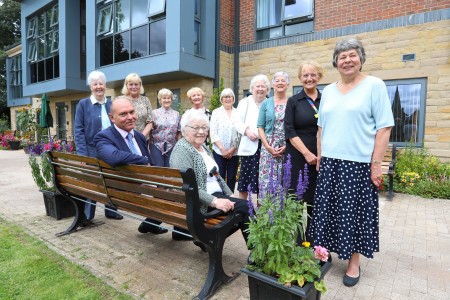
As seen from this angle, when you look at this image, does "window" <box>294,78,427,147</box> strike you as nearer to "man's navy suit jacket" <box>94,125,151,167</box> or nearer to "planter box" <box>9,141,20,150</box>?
"man's navy suit jacket" <box>94,125,151,167</box>

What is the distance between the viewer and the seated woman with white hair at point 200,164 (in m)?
2.44

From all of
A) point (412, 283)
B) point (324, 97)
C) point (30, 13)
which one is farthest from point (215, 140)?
point (30, 13)

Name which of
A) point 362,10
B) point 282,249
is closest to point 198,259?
point 282,249

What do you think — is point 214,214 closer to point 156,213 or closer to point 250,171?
point 156,213

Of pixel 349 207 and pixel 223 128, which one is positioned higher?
pixel 223 128

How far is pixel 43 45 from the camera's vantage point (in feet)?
48.9

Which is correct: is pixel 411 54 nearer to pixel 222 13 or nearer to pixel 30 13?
pixel 222 13

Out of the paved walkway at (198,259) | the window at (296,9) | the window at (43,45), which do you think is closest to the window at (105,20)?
the window at (43,45)

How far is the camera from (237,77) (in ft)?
30.7

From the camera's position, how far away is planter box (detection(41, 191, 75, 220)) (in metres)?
4.05

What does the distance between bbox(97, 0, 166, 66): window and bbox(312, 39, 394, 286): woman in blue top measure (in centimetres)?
744

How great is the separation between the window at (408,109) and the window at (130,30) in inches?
253

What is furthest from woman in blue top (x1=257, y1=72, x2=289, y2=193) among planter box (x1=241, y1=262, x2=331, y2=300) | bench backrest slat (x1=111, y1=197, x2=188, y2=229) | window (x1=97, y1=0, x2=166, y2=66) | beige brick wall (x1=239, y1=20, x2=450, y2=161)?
window (x1=97, y1=0, x2=166, y2=66)

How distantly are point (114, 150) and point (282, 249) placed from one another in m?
1.64
